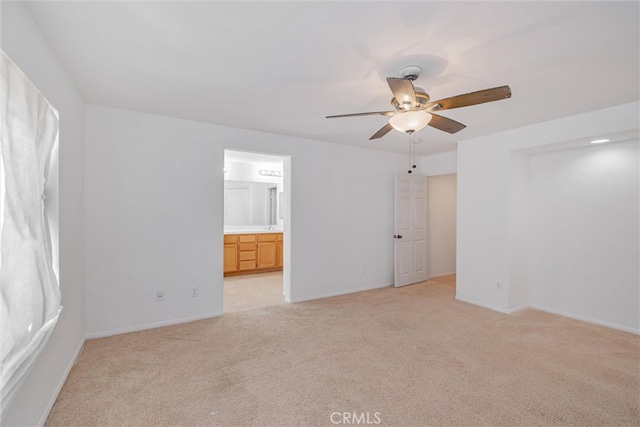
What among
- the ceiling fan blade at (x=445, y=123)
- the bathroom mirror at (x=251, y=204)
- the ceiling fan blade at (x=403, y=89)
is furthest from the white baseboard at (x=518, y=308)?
the bathroom mirror at (x=251, y=204)

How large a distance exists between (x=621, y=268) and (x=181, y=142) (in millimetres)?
5248

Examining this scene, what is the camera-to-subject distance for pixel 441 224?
6043 mm

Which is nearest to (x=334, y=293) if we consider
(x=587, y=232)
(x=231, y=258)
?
(x=231, y=258)

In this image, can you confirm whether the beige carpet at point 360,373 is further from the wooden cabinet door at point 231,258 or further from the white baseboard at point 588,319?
the wooden cabinet door at point 231,258

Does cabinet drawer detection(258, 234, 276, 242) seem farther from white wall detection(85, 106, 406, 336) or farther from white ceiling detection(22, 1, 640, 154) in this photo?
white ceiling detection(22, 1, 640, 154)

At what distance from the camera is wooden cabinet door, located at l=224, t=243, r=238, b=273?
572cm

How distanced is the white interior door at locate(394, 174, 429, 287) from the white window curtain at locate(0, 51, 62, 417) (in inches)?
176

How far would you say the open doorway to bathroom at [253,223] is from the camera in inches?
224

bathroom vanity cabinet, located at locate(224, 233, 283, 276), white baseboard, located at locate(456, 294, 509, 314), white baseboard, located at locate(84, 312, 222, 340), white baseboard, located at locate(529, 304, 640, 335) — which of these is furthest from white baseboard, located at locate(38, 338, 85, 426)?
white baseboard, located at locate(529, 304, 640, 335)

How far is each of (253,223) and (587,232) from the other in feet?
18.8

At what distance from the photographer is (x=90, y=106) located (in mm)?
2988

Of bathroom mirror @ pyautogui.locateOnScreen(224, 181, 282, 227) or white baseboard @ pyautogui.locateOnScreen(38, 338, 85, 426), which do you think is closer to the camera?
white baseboard @ pyautogui.locateOnScreen(38, 338, 85, 426)

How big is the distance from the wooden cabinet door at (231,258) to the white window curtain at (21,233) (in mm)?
3977

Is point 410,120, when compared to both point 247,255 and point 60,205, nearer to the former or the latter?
point 60,205
